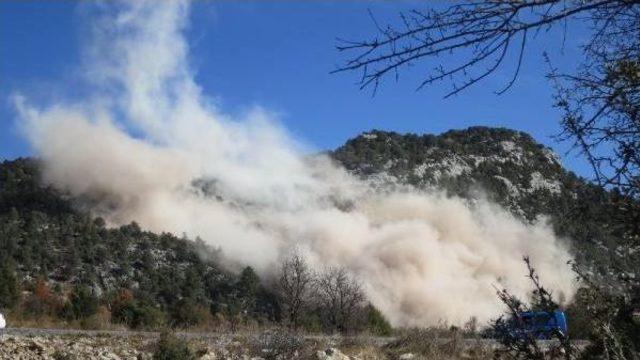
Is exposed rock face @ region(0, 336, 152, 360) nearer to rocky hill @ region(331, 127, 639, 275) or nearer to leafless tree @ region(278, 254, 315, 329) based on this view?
leafless tree @ region(278, 254, 315, 329)

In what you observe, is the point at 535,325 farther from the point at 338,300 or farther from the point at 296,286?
the point at 338,300

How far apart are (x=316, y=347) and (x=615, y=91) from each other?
Result: 46.0 feet

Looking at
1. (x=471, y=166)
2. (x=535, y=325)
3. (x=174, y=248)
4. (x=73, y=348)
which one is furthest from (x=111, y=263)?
(x=535, y=325)

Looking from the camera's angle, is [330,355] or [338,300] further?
[338,300]

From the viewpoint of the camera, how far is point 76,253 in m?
57.8

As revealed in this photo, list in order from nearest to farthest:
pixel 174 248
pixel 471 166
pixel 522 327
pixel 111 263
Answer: pixel 522 327, pixel 111 263, pixel 174 248, pixel 471 166

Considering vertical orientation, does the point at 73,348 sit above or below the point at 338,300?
below

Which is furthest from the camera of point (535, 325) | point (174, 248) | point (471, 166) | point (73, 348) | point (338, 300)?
point (471, 166)

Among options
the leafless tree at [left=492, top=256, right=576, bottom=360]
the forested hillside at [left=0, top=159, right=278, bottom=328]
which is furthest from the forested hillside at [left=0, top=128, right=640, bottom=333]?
the leafless tree at [left=492, top=256, right=576, bottom=360]

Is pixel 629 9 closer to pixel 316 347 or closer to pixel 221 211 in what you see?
pixel 316 347

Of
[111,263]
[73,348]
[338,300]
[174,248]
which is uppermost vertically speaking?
[174,248]

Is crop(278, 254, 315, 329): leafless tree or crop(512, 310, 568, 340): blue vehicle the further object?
crop(278, 254, 315, 329): leafless tree

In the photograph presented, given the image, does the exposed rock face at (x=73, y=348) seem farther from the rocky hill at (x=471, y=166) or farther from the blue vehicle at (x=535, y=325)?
the rocky hill at (x=471, y=166)

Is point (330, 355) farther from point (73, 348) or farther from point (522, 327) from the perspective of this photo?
point (522, 327)
